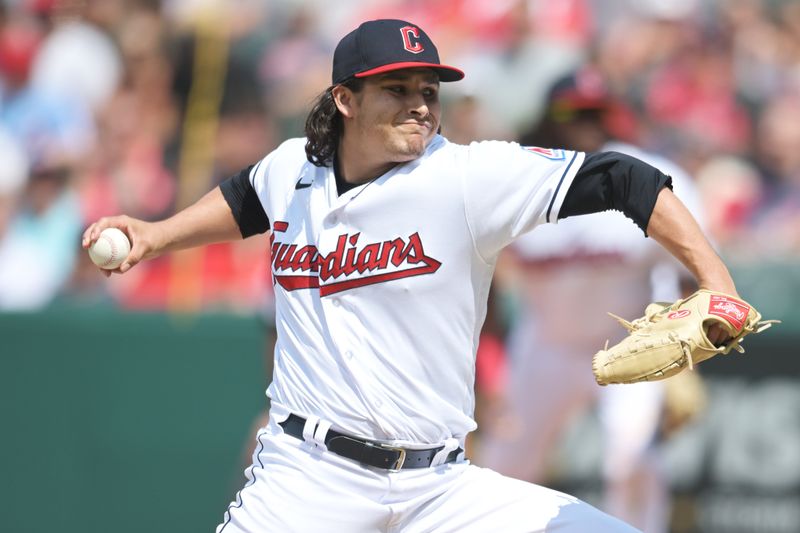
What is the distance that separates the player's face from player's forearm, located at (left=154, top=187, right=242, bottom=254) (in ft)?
2.18

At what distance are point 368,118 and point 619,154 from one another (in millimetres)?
791

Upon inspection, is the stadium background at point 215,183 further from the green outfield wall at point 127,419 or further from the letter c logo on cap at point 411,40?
the letter c logo on cap at point 411,40

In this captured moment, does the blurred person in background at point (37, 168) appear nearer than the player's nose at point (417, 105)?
No

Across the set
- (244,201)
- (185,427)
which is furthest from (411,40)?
(185,427)

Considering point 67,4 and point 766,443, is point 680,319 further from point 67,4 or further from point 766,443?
point 67,4

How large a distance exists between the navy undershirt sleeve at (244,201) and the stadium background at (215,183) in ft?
7.82

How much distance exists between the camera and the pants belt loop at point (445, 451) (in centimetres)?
365

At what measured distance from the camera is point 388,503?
3.58 m

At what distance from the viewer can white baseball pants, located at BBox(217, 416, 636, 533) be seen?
3529 millimetres

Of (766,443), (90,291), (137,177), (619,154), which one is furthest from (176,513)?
(619,154)

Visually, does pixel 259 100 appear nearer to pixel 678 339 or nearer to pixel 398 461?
pixel 398 461

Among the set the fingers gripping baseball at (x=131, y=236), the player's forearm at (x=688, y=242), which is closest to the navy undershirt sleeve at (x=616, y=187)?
the player's forearm at (x=688, y=242)

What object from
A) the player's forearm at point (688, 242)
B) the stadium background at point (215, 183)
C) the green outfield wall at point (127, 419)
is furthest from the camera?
the green outfield wall at point (127, 419)

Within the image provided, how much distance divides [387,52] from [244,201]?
2.70ft
